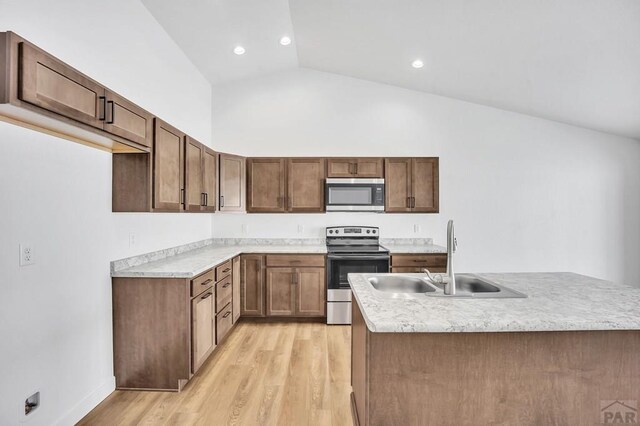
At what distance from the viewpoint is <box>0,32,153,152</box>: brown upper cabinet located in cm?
125

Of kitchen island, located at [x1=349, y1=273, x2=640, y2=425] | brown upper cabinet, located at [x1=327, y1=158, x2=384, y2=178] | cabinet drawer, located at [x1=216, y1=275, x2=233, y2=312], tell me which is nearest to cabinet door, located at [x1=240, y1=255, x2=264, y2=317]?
cabinet drawer, located at [x1=216, y1=275, x2=233, y2=312]

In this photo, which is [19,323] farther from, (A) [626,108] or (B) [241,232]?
(A) [626,108]

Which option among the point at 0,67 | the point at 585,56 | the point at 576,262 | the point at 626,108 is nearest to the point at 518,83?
the point at 585,56

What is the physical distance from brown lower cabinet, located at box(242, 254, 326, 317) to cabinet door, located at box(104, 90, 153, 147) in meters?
2.05

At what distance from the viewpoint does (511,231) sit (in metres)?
4.52

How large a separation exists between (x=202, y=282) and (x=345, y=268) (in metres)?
1.76

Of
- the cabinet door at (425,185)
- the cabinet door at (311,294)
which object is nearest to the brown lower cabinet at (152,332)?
the cabinet door at (311,294)

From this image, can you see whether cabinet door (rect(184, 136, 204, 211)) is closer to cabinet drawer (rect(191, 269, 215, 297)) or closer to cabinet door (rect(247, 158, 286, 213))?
cabinet drawer (rect(191, 269, 215, 297))

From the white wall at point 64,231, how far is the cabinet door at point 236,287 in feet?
3.34

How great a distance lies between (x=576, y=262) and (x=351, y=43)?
407 centimetres

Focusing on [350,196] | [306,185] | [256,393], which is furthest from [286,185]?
[256,393]

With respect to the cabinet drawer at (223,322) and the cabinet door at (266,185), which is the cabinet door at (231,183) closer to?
the cabinet door at (266,185)

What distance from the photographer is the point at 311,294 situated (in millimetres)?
3990

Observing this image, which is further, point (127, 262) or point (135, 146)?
point (127, 262)
